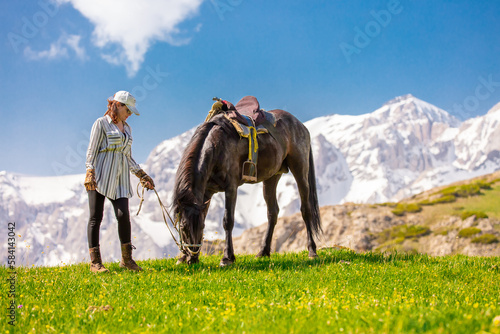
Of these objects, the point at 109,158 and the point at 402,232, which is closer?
the point at 109,158

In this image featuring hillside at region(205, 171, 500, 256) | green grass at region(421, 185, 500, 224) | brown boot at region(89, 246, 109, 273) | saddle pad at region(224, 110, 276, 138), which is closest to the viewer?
brown boot at region(89, 246, 109, 273)

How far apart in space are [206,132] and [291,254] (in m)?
4.42

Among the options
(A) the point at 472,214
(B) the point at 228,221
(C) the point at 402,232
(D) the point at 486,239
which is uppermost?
(B) the point at 228,221

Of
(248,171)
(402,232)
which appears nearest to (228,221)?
(248,171)

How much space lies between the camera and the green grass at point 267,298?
4.07 m

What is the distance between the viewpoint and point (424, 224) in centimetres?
5256

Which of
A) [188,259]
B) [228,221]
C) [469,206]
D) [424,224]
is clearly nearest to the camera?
[188,259]

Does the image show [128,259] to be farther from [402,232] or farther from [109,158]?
[402,232]

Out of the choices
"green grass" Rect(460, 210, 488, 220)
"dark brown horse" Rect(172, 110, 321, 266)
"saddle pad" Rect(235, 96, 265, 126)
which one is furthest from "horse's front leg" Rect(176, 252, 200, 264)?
"green grass" Rect(460, 210, 488, 220)

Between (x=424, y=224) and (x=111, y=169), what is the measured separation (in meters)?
51.0

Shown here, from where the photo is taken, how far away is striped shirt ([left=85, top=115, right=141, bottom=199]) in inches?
313

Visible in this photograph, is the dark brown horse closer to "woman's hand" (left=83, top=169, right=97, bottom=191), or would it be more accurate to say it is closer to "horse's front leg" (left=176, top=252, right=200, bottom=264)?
"horse's front leg" (left=176, top=252, right=200, bottom=264)

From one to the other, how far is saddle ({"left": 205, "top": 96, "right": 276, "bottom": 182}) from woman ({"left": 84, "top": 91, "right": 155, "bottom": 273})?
2.37m

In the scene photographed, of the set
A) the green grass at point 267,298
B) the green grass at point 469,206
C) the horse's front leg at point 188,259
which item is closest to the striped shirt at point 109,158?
the green grass at point 267,298
